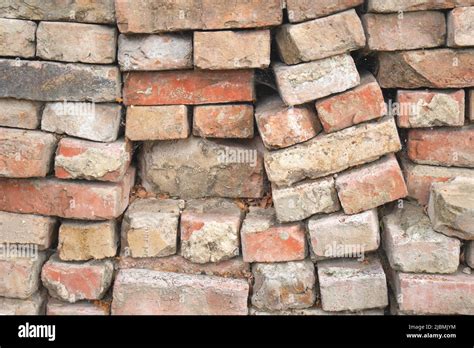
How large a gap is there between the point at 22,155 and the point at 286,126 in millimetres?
1606

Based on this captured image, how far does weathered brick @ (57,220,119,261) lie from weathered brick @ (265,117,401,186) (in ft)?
3.66

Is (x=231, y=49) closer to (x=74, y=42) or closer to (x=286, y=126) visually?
(x=286, y=126)

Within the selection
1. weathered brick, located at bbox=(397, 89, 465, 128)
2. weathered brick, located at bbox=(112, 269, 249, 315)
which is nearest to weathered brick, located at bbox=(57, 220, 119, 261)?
weathered brick, located at bbox=(112, 269, 249, 315)

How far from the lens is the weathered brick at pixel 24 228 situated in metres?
3.74

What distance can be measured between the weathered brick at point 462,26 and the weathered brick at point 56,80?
2010 millimetres

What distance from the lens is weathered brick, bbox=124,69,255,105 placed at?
367 cm

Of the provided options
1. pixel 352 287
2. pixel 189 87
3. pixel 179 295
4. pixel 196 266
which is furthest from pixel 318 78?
pixel 179 295

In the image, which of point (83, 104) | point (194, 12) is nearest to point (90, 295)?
point (83, 104)

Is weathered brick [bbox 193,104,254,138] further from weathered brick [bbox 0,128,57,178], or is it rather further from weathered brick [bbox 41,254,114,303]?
weathered brick [bbox 41,254,114,303]

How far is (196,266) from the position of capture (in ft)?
12.5

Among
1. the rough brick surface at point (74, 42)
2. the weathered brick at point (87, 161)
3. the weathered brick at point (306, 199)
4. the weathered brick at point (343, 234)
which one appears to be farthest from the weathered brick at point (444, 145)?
the rough brick surface at point (74, 42)

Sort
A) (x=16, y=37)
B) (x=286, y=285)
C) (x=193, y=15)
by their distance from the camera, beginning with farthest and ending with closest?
(x=286, y=285)
(x=16, y=37)
(x=193, y=15)

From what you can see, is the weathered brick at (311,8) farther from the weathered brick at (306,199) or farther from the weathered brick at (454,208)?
the weathered brick at (454,208)

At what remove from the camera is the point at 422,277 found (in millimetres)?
3537
